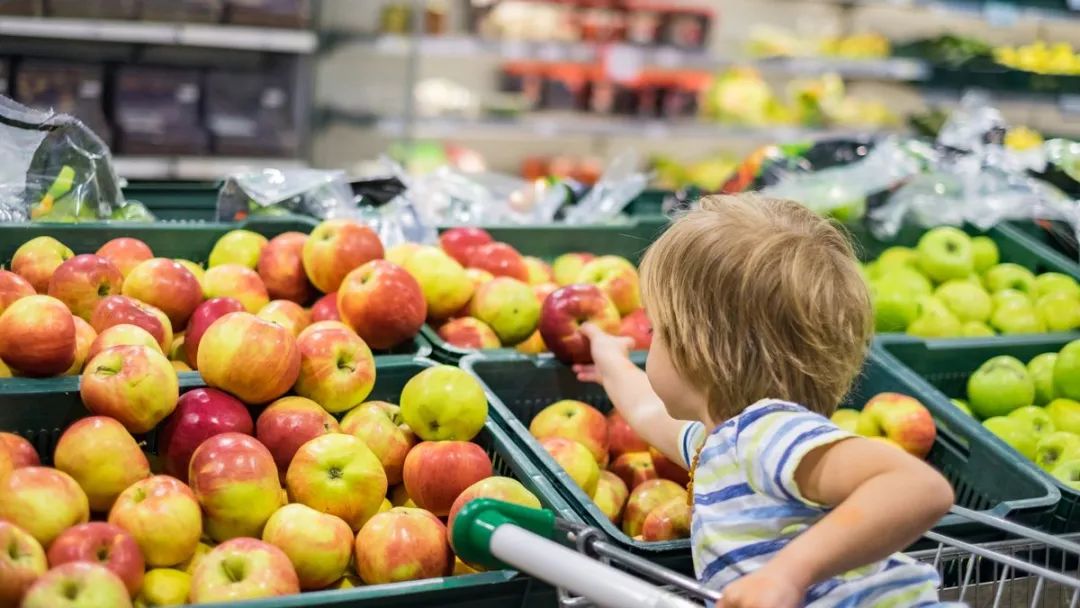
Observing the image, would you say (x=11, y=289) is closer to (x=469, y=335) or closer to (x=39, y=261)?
(x=39, y=261)

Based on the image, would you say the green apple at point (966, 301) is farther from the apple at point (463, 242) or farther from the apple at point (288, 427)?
the apple at point (288, 427)

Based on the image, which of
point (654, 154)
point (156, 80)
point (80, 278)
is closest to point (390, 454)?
point (80, 278)

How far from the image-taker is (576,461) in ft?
5.50

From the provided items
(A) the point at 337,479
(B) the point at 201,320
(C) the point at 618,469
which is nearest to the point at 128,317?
(B) the point at 201,320

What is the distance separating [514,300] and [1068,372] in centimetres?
108

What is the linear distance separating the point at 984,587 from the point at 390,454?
2.77 feet

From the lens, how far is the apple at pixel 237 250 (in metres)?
2.11

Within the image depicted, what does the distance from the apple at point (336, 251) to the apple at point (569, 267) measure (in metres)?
0.48

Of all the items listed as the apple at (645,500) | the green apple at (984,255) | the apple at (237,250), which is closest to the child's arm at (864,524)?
the apple at (645,500)

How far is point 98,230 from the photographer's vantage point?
2084mm

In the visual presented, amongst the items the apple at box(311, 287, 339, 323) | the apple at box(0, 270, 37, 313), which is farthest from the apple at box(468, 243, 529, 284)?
the apple at box(0, 270, 37, 313)

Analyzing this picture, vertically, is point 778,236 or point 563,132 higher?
point 778,236

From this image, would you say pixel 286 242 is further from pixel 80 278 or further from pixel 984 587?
pixel 984 587

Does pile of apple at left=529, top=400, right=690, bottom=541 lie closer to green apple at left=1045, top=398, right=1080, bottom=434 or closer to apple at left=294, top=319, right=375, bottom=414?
apple at left=294, top=319, right=375, bottom=414
